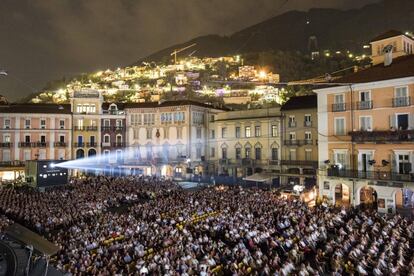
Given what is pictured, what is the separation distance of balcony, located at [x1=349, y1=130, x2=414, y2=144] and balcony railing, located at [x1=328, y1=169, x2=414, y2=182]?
275 cm

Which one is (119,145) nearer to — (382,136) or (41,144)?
(41,144)

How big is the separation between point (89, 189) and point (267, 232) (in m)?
21.1

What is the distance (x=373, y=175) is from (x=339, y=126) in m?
5.82

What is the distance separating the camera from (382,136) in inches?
1155

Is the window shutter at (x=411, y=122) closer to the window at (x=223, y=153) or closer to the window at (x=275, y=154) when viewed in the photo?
the window at (x=275, y=154)

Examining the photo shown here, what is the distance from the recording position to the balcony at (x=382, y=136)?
92.2ft

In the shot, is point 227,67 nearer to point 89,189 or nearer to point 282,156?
point 282,156

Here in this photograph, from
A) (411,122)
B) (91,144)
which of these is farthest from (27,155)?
(411,122)

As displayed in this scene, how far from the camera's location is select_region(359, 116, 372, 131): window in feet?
102

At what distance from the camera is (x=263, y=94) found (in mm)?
121062

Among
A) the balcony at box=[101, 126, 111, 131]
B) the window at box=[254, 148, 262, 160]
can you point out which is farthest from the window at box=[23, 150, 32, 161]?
the window at box=[254, 148, 262, 160]

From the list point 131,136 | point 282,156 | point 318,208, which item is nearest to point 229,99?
point 131,136

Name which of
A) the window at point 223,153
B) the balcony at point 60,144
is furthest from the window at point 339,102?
the balcony at point 60,144

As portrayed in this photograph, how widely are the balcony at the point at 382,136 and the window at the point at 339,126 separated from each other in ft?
5.01
